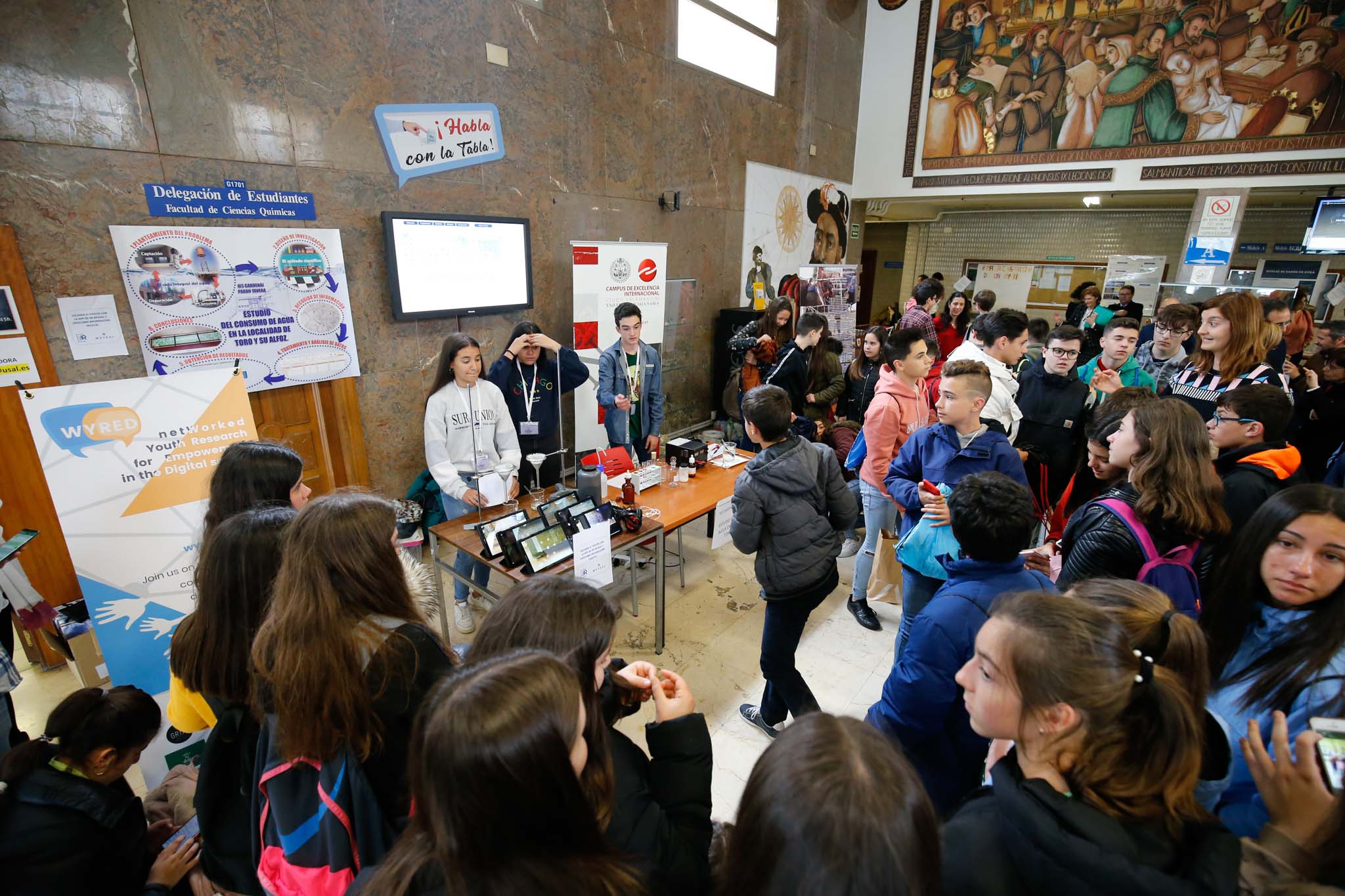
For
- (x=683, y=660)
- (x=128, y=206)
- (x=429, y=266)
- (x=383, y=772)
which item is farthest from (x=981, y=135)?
(x=383, y=772)

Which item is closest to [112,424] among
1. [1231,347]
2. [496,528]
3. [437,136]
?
[496,528]

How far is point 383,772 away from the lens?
1.14 m

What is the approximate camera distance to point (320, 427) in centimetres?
389

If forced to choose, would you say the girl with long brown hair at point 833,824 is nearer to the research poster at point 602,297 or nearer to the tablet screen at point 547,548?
the tablet screen at point 547,548

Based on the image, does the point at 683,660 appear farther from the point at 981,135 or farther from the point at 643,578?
the point at 981,135

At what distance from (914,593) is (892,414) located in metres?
1.05

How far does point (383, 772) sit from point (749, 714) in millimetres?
1881

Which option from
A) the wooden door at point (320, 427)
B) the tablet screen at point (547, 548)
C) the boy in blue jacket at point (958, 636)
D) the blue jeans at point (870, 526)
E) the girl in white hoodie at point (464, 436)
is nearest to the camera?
the boy in blue jacket at point (958, 636)

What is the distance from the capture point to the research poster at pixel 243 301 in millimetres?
3059

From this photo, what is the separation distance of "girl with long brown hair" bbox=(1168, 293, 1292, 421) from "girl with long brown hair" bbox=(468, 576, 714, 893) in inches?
133

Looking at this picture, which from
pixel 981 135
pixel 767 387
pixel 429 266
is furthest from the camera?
pixel 981 135

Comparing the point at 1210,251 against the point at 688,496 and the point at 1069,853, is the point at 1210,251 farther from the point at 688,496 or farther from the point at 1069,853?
the point at 1069,853

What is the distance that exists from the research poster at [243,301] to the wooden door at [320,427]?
10cm

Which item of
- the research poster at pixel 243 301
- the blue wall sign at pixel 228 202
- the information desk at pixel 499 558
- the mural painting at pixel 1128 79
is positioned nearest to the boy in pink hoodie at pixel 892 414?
the information desk at pixel 499 558
